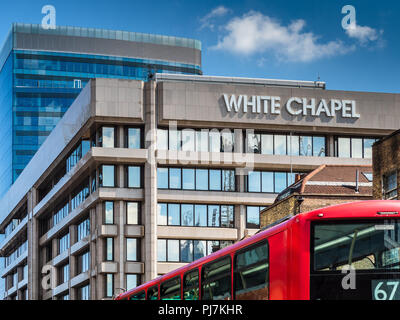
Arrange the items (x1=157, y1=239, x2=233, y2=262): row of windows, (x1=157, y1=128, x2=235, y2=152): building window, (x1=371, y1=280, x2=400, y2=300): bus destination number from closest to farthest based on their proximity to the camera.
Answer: (x1=371, y1=280, x2=400, y2=300): bus destination number < (x1=157, y1=239, x2=233, y2=262): row of windows < (x1=157, y1=128, x2=235, y2=152): building window

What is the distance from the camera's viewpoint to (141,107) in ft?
226

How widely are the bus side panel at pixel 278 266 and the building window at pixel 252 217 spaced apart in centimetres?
5472

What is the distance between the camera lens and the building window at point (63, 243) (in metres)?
80.7

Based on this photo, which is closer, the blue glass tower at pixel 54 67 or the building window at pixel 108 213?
the building window at pixel 108 213

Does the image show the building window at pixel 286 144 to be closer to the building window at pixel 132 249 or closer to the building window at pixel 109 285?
the building window at pixel 132 249

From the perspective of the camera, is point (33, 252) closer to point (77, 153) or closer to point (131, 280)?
point (77, 153)

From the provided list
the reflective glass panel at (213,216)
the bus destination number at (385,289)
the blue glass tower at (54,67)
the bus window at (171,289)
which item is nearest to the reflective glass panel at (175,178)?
the reflective glass panel at (213,216)

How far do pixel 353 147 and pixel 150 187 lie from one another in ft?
57.7

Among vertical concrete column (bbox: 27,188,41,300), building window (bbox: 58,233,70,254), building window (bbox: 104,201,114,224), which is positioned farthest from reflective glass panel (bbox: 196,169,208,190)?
vertical concrete column (bbox: 27,188,41,300)

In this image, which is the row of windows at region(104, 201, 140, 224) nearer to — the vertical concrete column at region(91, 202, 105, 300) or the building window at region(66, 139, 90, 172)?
the vertical concrete column at region(91, 202, 105, 300)

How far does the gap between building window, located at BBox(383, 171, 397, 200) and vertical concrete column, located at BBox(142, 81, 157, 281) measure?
101 feet

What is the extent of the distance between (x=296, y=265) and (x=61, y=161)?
66282 mm

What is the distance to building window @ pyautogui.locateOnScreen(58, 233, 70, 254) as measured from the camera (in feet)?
265
